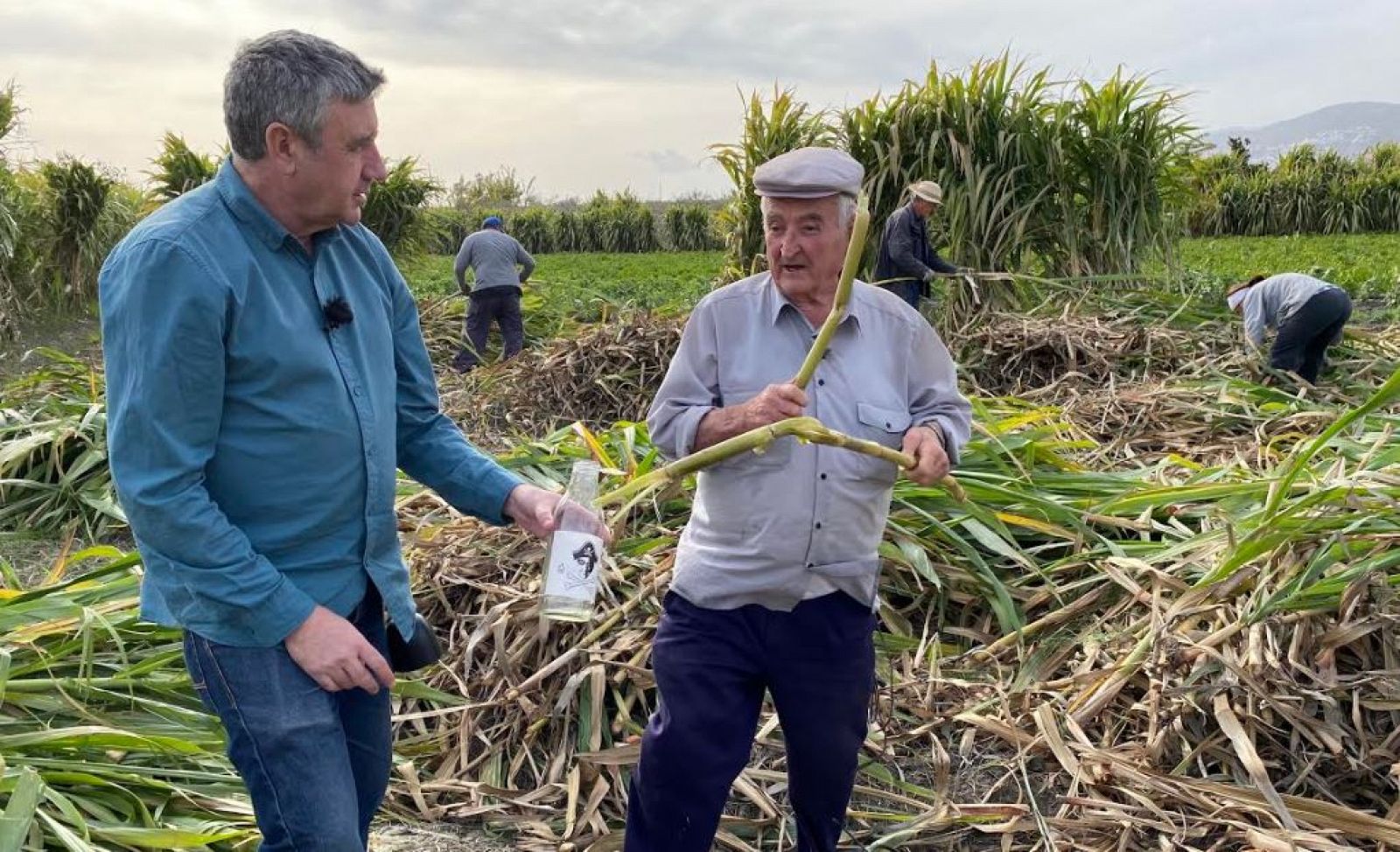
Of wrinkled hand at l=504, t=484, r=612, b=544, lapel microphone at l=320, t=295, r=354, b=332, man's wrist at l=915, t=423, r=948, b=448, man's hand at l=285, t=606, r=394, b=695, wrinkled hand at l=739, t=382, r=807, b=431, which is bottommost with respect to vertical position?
man's hand at l=285, t=606, r=394, b=695

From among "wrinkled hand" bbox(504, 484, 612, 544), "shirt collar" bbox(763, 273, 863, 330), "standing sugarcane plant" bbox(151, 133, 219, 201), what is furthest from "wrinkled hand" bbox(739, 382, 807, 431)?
"standing sugarcane plant" bbox(151, 133, 219, 201)

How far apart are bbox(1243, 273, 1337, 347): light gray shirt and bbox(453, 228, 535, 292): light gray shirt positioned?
5606 millimetres

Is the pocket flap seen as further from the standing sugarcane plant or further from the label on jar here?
the standing sugarcane plant

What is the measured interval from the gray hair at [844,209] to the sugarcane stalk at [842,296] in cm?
3

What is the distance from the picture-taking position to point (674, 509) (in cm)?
378

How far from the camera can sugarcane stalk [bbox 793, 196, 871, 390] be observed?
200cm

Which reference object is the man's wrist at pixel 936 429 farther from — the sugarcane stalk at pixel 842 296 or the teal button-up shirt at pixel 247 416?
the teal button-up shirt at pixel 247 416

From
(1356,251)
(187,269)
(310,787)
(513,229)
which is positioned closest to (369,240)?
(187,269)

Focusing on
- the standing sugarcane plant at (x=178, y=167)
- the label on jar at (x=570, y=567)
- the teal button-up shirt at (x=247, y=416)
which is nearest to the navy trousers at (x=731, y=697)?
the label on jar at (x=570, y=567)

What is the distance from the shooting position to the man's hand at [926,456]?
2084 mm

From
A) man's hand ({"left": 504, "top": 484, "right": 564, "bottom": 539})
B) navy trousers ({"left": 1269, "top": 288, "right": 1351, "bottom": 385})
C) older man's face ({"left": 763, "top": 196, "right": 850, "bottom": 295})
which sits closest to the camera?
man's hand ({"left": 504, "top": 484, "right": 564, "bottom": 539})

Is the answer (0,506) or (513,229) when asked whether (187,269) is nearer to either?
(0,506)

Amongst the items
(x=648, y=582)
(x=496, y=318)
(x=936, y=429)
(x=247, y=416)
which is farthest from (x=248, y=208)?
(x=496, y=318)

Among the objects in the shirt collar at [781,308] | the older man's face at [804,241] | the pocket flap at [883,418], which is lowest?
the pocket flap at [883,418]
